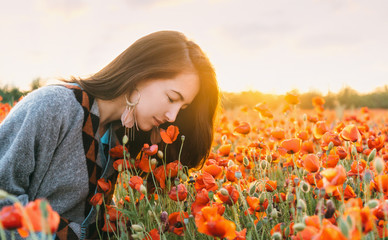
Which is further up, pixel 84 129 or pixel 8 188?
pixel 84 129

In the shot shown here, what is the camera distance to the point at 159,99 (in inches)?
69.5

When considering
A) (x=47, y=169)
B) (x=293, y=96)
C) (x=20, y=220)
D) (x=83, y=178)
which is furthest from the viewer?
(x=293, y=96)

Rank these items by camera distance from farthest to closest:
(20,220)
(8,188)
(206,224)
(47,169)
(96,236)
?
(96,236) → (47,169) → (8,188) → (206,224) → (20,220)

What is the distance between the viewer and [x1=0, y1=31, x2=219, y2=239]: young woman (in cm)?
146

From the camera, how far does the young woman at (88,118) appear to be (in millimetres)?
1462

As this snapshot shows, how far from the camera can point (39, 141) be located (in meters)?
1.48

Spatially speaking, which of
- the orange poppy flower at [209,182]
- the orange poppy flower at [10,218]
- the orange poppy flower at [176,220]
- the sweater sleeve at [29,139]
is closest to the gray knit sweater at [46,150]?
the sweater sleeve at [29,139]

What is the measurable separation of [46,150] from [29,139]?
11 cm

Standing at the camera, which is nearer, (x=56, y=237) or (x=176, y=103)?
(x=56, y=237)

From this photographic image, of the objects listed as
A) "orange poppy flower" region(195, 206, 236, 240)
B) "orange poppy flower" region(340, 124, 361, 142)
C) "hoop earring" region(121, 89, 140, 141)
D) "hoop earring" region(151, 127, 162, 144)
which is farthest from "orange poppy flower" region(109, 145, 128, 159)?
"orange poppy flower" region(340, 124, 361, 142)

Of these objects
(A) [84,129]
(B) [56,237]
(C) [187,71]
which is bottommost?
(B) [56,237]

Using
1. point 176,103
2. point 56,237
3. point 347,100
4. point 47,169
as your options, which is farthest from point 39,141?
point 347,100

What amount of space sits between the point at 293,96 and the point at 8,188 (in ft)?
6.91

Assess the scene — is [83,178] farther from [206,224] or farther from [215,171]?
[206,224]
